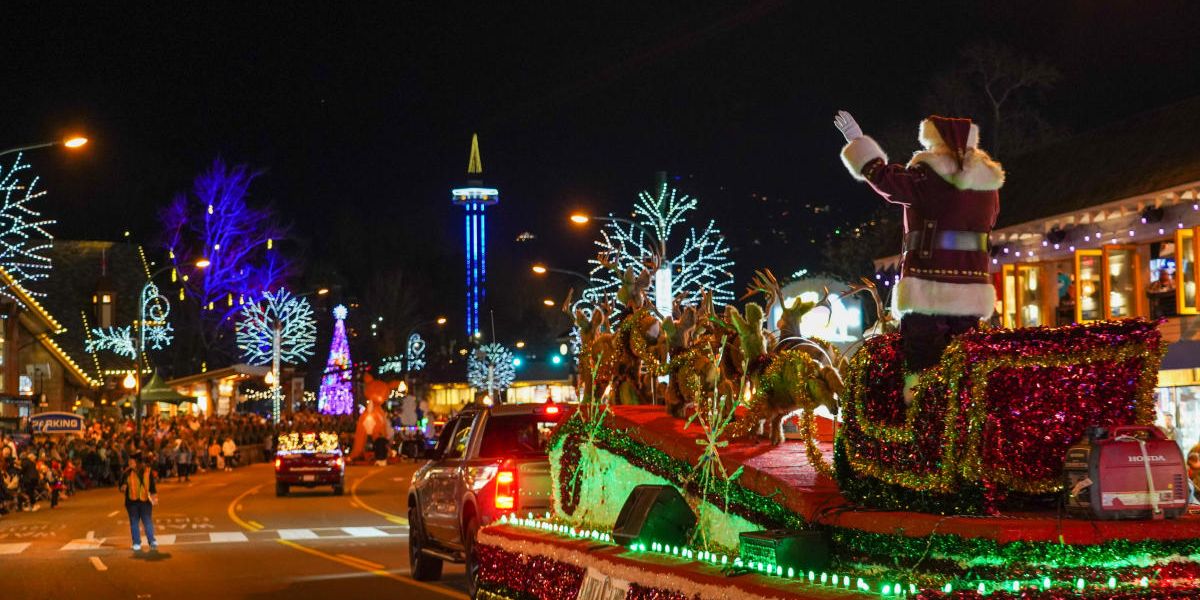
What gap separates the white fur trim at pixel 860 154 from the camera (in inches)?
255

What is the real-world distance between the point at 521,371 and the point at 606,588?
9384cm

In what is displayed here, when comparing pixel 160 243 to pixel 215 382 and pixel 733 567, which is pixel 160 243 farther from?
pixel 733 567

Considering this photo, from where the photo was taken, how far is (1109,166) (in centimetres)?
2269

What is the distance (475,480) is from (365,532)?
964 cm

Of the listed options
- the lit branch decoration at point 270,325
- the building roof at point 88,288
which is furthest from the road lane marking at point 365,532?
the lit branch decoration at point 270,325

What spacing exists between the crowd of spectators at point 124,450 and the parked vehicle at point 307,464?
10.5ft

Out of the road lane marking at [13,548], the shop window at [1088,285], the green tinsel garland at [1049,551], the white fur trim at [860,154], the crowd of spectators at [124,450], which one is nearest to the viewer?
the green tinsel garland at [1049,551]

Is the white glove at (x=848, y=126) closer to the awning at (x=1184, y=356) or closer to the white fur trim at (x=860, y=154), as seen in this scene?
the white fur trim at (x=860, y=154)

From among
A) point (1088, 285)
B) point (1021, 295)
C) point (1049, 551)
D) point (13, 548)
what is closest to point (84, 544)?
point (13, 548)

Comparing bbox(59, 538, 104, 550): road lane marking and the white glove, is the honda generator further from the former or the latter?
bbox(59, 538, 104, 550): road lane marking

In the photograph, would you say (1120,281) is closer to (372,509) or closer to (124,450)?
(372,509)

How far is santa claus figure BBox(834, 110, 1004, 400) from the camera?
6.23 meters

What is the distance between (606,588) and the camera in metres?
7.23

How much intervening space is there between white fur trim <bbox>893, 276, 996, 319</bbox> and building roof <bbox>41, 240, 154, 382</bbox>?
174 ft
